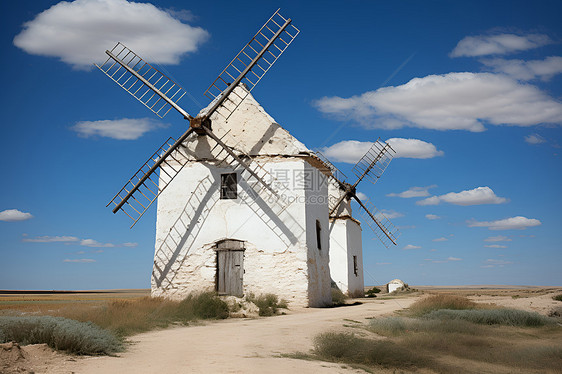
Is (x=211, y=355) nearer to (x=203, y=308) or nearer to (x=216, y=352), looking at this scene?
(x=216, y=352)

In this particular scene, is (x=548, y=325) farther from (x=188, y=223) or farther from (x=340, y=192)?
(x=340, y=192)

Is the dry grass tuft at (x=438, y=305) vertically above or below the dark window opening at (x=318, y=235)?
below

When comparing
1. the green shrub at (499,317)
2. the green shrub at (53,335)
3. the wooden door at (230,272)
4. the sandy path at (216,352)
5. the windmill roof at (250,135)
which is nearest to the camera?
the sandy path at (216,352)

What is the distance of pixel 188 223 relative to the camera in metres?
16.4

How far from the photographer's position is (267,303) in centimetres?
1417

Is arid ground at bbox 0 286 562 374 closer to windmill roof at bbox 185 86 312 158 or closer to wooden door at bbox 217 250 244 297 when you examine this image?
wooden door at bbox 217 250 244 297

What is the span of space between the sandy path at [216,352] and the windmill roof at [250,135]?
774 cm

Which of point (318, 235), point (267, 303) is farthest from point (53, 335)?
point (318, 235)

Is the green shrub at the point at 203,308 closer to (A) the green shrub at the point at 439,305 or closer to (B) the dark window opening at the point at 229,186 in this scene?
(B) the dark window opening at the point at 229,186

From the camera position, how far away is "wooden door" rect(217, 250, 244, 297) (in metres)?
15.8

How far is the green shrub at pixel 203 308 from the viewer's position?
11.9 meters

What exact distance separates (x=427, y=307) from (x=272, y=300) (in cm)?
459

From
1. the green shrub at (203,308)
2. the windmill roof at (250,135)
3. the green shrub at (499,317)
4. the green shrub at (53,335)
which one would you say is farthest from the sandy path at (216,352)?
the windmill roof at (250,135)

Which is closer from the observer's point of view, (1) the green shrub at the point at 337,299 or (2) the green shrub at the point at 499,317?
(2) the green shrub at the point at 499,317
